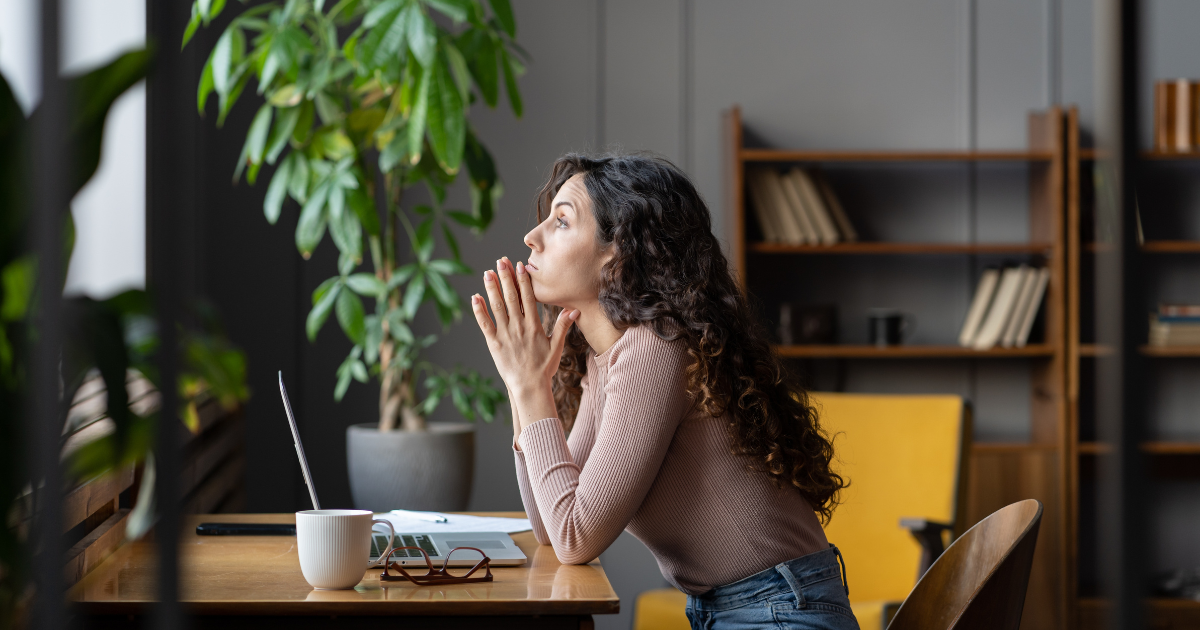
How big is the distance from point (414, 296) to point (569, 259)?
107cm

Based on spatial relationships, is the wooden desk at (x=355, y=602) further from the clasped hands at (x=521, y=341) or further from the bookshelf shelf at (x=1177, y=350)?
the bookshelf shelf at (x=1177, y=350)

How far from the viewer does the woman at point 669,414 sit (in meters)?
1.19

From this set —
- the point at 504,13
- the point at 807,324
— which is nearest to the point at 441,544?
the point at 504,13

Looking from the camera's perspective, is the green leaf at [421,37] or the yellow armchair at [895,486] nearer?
the green leaf at [421,37]

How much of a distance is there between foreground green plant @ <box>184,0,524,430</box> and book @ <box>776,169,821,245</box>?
3.42 ft

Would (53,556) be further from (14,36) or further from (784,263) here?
(784,263)

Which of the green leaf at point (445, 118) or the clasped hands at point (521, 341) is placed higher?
the green leaf at point (445, 118)

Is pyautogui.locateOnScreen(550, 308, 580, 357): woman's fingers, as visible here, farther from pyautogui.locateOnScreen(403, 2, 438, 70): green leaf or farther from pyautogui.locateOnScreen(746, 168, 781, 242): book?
pyautogui.locateOnScreen(746, 168, 781, 242): book

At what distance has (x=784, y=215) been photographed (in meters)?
3.10

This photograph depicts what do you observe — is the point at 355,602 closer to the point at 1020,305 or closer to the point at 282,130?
the point at 282,130

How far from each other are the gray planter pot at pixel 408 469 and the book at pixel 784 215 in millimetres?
1305

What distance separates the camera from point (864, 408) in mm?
2395

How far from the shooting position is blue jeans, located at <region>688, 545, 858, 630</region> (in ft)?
3.88

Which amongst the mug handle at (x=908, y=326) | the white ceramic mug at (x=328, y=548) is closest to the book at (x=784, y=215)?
the mug handle at (x=908, y=326)
